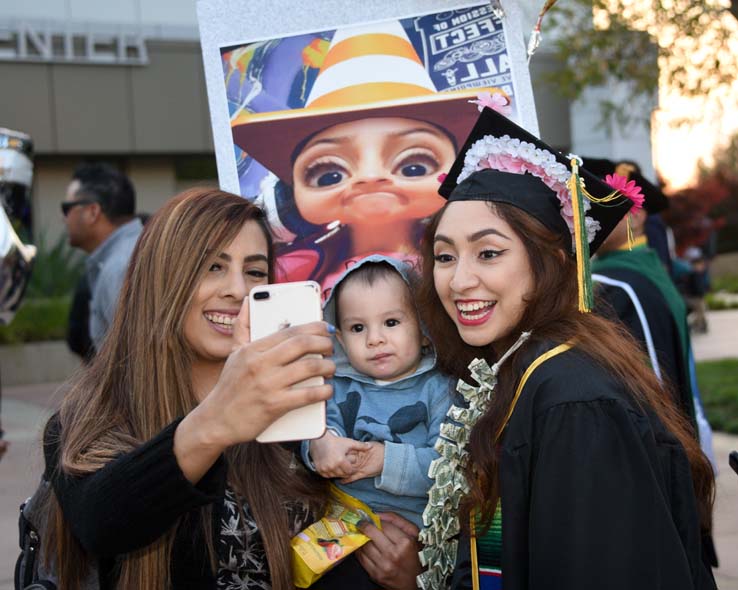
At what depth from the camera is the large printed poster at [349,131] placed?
126 inches

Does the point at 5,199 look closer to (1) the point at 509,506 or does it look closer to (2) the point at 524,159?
(2) the point at 524,159

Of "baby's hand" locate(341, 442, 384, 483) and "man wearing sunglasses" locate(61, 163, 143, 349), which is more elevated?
"man wearing sunglasses" locate(61, 163, 143, 349)

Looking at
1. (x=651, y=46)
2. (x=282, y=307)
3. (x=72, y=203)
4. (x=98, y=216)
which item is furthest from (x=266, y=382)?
(x=651, y=46)

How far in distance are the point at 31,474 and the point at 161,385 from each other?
1100mm

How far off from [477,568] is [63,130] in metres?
16.8

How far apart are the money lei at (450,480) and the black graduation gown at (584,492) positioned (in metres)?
0.25

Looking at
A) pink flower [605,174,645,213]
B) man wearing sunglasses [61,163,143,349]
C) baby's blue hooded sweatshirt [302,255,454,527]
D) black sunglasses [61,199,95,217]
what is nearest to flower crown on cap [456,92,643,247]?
pink flower [605,174,645,213]

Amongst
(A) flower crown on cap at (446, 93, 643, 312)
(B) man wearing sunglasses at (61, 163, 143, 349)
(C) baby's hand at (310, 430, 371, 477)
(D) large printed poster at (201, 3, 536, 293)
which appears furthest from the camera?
(B) man wearing sunglasses at (61, 163, 143, 349)

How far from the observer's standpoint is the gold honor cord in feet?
7.03

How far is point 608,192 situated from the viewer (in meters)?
2.42

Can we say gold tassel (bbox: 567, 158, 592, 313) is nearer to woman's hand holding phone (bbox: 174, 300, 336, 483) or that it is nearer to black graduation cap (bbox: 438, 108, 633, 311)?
black graduation cap (bbox: 438, 108, 633, 311)

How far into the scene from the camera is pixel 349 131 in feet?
10.5

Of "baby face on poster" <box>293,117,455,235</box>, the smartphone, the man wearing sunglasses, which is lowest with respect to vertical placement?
the smartphone

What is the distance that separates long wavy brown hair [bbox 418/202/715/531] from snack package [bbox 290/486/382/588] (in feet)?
1.29
